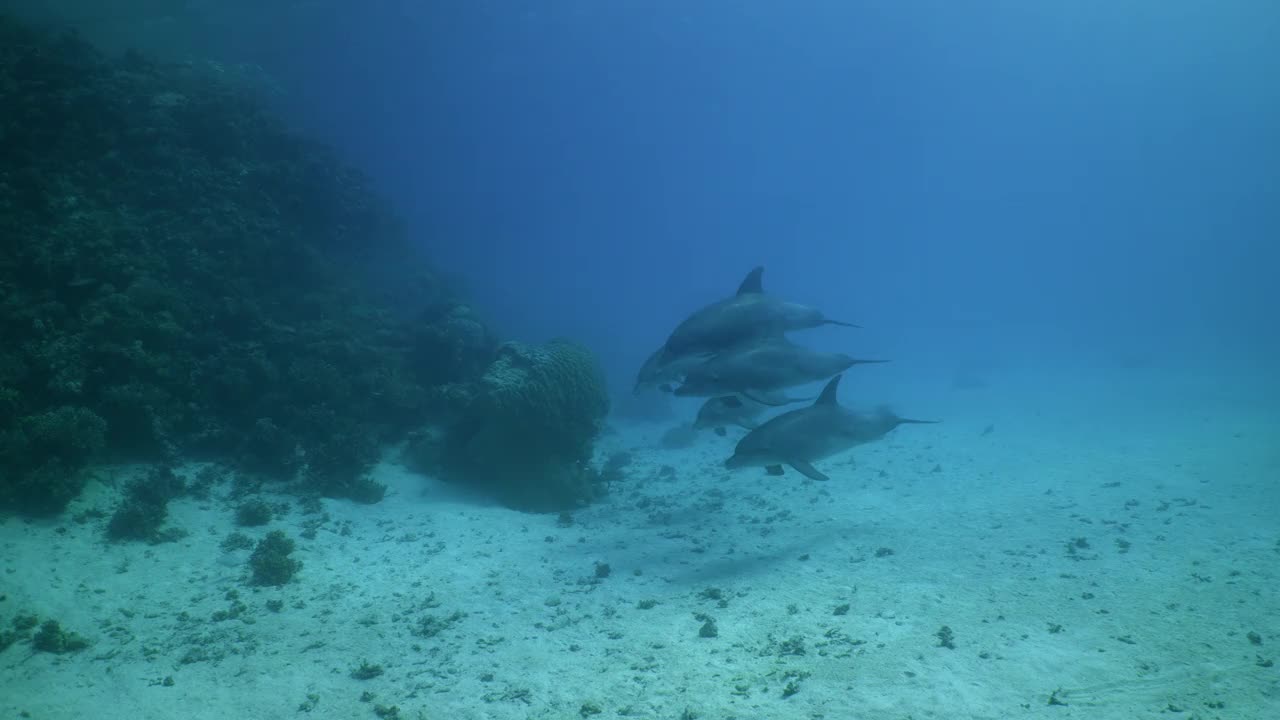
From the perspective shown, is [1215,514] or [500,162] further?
[500,162]

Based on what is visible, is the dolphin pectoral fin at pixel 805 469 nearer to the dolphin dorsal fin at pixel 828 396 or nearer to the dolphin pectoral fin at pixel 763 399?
the dolphin dorsal fin at pixel 828 396

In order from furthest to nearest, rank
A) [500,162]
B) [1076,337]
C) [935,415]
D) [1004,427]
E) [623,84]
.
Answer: [500,162] < [623,84] < [1076,337] < [935,415] < [1004,427]

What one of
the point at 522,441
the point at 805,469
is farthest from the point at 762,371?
the point at 522,441

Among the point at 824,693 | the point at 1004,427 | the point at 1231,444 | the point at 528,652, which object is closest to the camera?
the point at 824,693

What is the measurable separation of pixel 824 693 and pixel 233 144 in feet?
71.0

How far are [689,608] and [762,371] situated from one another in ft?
11.1

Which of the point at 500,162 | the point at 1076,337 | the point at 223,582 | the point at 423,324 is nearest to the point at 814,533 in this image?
the point at 223,582

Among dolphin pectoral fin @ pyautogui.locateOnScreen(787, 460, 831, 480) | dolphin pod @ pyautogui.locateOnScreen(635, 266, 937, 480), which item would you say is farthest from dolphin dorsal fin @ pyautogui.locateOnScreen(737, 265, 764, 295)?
dolphin pectoral fin @ pyautogui.locateOnScreen(787, 460, 831, 480)

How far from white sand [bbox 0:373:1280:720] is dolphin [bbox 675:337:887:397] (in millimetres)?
2964

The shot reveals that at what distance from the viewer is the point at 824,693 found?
5160 mm

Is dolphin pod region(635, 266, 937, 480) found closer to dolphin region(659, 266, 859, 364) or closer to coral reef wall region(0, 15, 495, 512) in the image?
dolphin region(659, 266, 859, 364)

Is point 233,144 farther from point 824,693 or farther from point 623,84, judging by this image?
point 623,84

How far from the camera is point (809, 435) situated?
8.04 metres

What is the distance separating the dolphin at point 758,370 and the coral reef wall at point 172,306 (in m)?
7.95
